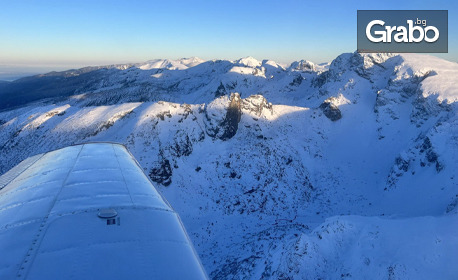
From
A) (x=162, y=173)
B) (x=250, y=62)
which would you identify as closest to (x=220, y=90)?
(x=250, y=62)

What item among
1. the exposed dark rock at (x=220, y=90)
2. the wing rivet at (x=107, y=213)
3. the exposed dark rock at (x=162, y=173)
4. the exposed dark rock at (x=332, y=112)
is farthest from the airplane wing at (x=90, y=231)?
the exposed dark rock at (x=220, y=90)

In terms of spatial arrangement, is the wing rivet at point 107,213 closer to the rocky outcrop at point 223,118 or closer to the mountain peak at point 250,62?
the rocky outcrop at point 223,118

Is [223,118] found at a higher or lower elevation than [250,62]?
lower

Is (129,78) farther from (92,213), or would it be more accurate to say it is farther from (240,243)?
(92,213)

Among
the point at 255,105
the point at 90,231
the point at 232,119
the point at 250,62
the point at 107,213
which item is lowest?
the point at 90,231

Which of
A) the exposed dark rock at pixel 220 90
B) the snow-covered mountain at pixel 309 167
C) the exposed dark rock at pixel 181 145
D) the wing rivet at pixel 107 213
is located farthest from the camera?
the exposed dark rock at pixel 220 90

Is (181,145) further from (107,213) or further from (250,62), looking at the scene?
(250,62)

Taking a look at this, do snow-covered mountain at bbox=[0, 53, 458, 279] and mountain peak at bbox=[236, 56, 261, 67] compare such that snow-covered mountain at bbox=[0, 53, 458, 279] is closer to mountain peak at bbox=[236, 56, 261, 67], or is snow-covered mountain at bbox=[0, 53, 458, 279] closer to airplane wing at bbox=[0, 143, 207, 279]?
airplane wing at bbox=[0, 143, 207, 279]
